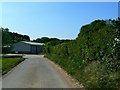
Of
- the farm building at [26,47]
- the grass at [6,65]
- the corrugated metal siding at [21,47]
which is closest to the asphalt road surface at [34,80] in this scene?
the grass at [6,65]

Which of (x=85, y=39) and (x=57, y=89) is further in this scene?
(x=85, y=39)

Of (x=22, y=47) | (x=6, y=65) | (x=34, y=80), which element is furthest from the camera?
(x=22, y=47)

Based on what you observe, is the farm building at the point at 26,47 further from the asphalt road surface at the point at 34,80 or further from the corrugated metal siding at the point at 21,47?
the asphalt road surface at the point at 34,80

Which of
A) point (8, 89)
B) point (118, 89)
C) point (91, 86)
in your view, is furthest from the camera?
point (8, 89)

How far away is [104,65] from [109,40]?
4.69 feet

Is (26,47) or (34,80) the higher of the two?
(34,80)

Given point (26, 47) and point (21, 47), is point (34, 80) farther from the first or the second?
point (21, 47)

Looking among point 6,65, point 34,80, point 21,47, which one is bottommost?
point 21,47

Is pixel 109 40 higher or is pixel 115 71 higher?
pixel 109 40

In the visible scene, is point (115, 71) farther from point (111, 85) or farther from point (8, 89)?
point (8, 89)

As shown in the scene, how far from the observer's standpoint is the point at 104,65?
53.2ft

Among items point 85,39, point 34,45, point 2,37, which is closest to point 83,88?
point 85,39

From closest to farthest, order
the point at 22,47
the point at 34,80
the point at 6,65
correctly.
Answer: the point at 34,80
the point at 6,65
the point at 22,47

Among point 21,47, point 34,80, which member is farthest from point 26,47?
point 34,80
